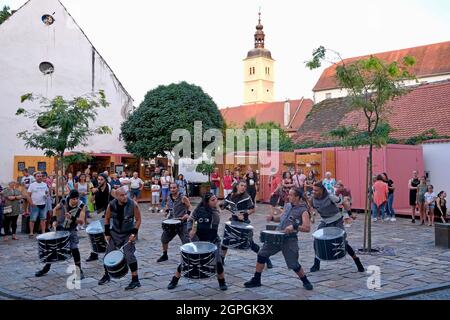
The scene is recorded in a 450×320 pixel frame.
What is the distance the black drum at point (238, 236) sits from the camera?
8.12 meters

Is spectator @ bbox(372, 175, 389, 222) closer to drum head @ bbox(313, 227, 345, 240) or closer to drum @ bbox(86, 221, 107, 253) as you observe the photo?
drum head @ bbox(313, 227, 345, 240)

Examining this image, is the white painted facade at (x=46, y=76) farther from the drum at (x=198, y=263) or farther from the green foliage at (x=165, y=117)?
the drum at (x=198, y=263)

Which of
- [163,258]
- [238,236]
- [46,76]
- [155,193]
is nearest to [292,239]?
[238,236]

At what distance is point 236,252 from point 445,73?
4829 cm

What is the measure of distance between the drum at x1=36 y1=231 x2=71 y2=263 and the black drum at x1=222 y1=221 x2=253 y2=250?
2.95m

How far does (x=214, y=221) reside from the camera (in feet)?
24.2

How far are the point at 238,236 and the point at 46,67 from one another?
2330 centimetres

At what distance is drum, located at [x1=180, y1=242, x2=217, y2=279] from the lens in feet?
21.4

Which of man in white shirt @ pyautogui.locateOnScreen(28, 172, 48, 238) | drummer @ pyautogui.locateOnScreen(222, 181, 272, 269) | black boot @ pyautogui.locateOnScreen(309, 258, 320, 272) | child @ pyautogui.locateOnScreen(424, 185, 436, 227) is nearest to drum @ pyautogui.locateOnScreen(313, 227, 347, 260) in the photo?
black boot @ pyautogui.locateOnScreen(309, 258, 320, 272)

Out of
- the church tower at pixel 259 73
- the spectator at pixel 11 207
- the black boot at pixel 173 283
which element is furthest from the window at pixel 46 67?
the church tower at pixel 259 73

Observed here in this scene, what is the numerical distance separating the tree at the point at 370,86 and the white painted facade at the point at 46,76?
1978cm

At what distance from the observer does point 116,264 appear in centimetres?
685
